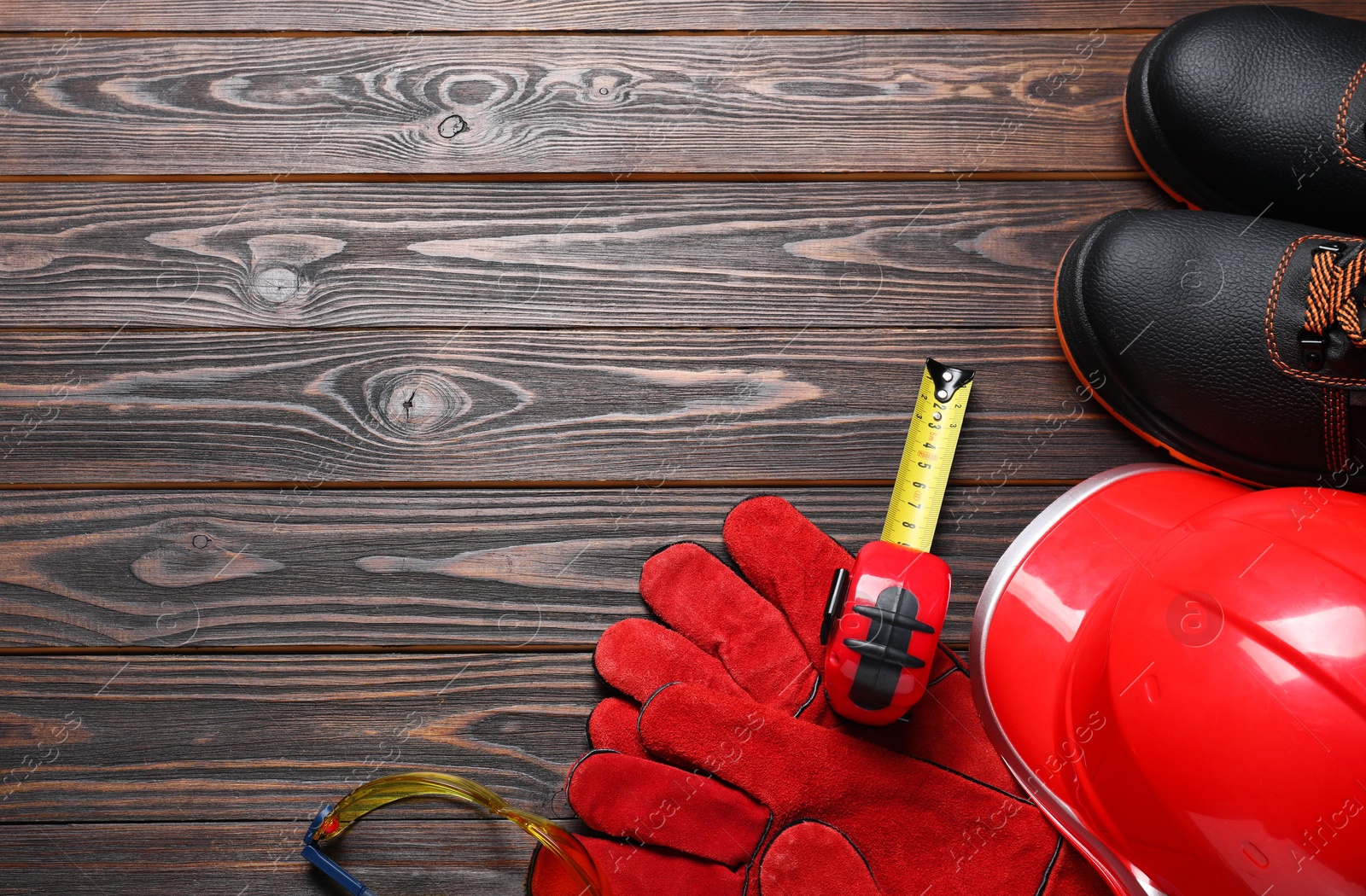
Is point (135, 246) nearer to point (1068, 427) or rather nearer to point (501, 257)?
point (501, 257)

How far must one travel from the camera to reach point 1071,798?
80cm

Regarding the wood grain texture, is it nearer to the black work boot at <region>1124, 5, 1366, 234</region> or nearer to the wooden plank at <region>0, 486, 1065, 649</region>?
the black work boot at <region>1124, 5, 1366, 234</region>

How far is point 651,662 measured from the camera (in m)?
0.93

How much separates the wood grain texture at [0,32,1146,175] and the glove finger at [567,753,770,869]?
0.74 m

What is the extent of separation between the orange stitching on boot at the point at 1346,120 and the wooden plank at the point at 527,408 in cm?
36

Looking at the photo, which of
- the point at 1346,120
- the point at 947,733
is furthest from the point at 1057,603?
the point at 1346,120

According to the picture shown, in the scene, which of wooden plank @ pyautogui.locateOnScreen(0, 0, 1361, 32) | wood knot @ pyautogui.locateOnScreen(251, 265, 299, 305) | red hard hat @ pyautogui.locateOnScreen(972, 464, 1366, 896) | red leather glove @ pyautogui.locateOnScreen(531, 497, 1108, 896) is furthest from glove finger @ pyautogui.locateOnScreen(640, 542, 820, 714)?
wooden plank @ pyautogui.locateOnScreen(0, 0, 1361, 32)

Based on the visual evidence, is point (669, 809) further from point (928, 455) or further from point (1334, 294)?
point (1334, 294)

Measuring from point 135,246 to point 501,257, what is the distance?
469 millimetres

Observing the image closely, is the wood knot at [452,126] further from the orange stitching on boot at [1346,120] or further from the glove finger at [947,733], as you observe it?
the orange stitching on boot at [1346,120]

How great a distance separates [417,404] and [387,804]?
48 centimetres

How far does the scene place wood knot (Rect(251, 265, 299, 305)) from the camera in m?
1.01

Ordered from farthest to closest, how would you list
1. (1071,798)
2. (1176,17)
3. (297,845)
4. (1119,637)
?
(1176,17) → (297,845) → (1071,798) → (1119,637)

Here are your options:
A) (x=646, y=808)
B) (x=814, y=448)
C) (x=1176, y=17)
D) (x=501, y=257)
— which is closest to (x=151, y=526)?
(x=501, y=257)
